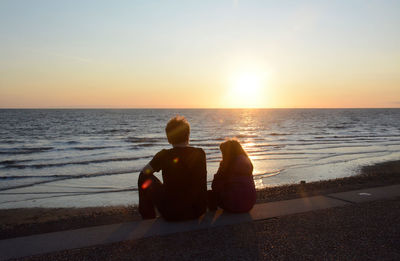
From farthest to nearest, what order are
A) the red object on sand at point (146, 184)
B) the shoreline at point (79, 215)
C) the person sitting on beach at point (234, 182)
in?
the shoreline at point (79, 215), the person sitting on beach at point (234, 182), the red object on sand at point (146, 184)

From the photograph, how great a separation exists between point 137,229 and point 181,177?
0.87m

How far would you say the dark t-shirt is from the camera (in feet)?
16.0

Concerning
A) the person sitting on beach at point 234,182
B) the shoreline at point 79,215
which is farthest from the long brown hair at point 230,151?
the shoreline at point 79,215

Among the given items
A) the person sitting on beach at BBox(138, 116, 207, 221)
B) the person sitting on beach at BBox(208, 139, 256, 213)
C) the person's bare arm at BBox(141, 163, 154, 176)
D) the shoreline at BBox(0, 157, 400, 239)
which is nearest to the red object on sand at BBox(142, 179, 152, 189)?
the person sitting on beach at BBox(138, 116, 207, 221)

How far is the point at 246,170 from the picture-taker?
545 centimetres

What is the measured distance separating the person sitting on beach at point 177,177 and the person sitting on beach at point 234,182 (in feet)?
1.53

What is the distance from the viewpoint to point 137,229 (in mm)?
4645

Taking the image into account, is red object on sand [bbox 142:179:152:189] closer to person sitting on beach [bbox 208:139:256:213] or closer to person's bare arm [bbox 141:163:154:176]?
person's bare arm [bbox 141:163:154:176]

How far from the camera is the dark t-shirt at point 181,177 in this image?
4863 millimetres

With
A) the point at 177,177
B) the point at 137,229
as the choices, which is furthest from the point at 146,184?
the point at 137,229

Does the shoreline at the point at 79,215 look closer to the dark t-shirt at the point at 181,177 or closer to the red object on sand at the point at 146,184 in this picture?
the red object on sand at the point at 146,184

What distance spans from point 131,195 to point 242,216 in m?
5.01

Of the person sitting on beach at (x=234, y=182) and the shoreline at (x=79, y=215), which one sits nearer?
the person sitting on beach at (x=234, y=182)

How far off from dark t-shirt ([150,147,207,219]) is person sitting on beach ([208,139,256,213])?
0.54 meters
